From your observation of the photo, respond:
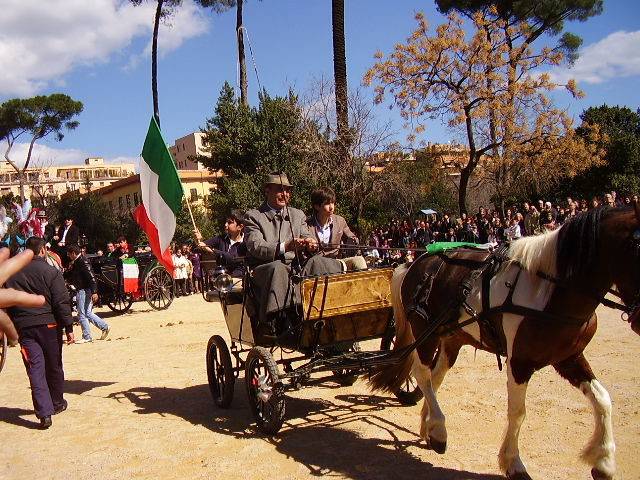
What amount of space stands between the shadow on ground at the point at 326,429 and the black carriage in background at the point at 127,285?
749 cm

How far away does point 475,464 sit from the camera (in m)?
4.23

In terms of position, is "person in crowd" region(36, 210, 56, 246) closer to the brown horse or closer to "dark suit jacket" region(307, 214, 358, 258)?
"dark suit jacket" region(307, 214, 358, 258)

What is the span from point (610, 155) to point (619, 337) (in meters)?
25.8

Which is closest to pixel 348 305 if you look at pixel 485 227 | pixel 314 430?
pixel 314 430

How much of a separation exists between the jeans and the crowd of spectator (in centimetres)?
660

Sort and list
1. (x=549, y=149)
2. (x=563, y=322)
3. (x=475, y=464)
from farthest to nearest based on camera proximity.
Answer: (x=549, y=149) → (x=475, y=464) → (x=563, y=322)

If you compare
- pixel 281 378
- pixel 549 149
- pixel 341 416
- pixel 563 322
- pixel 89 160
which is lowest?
pixel 341 416

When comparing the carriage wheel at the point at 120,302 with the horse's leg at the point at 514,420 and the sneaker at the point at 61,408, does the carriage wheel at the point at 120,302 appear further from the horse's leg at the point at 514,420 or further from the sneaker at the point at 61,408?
the horse's leg at the point at 514,420

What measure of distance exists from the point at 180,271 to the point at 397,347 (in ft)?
45.6

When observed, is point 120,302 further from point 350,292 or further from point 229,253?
point 350,292

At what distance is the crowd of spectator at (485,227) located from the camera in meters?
16.6

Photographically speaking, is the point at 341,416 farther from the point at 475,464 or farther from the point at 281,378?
the point at 475,464

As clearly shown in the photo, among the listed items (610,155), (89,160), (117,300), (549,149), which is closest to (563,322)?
(117,300)

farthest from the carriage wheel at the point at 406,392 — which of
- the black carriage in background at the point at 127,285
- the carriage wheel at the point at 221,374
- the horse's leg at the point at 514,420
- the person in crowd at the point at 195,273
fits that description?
the person in crowd at the point at 195,273
